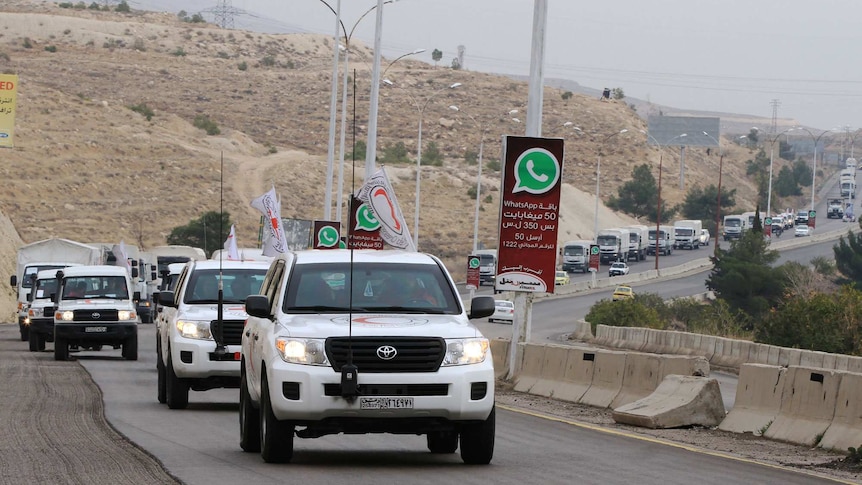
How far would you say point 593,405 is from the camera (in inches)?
800

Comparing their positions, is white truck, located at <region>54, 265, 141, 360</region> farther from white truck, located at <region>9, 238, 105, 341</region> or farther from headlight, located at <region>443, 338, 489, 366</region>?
headlight, located at <region>443, 338, 489, 366</region>

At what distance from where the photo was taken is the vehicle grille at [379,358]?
1124cm

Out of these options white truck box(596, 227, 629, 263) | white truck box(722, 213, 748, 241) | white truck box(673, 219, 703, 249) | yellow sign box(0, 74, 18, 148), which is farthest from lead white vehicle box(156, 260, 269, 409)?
white truck box(722, 213, 748, 241)

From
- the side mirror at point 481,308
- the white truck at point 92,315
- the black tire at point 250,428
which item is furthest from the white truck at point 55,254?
the side mirror at point 481,308

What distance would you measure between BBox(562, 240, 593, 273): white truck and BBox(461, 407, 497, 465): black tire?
294 ft

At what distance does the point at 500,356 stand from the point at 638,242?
86486mm

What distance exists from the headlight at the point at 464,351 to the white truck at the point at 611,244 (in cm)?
9349

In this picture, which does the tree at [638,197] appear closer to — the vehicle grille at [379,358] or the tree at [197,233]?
the tree at [197,233]

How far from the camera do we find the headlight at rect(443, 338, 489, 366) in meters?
11.4

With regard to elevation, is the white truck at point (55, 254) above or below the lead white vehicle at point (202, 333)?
below

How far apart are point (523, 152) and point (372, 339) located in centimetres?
1240

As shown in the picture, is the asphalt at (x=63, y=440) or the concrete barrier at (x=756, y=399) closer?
the asphalt at (x=63, y=440)

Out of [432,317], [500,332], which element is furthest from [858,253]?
[432,317]

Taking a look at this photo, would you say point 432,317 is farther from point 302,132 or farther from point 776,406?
point 302,132
